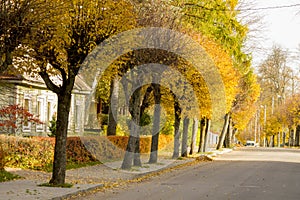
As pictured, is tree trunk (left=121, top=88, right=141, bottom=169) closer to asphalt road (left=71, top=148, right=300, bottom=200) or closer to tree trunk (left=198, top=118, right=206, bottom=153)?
asphalt road (left=71, top=148, right=300, bottom=200)

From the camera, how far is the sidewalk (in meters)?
15.5

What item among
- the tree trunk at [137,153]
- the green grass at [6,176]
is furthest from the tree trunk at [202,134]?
the green grass at [6,176]

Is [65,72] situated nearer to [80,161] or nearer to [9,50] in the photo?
[9,50]

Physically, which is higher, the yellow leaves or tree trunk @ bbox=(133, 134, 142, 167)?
the yellow leaves

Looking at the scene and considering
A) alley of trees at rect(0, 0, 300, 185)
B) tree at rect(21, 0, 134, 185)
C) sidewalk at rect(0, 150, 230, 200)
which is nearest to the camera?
alley of trees at rect(0, 0, 300, 185)

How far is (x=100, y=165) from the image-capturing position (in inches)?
1098

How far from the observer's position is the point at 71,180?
19922mm

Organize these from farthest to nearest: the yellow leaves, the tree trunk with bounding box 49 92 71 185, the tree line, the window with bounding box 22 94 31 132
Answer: the window with bounding box 22 94 31 132, the yellow leaves, the tree trunk with bounding box 49 92 71 185, the tree line

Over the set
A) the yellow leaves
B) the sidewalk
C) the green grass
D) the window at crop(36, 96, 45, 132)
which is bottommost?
the sidewalk

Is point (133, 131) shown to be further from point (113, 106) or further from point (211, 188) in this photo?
point (113, 106)

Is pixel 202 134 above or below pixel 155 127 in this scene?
below

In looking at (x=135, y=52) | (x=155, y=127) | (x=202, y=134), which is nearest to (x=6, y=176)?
(x=135, y=52)

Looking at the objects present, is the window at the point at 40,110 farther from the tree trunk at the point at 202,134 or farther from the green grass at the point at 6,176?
the green grass at the point at 6,176

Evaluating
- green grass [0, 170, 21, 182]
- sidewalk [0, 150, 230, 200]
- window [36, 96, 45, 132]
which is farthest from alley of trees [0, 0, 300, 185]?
window [36, 96, 45, 132]
